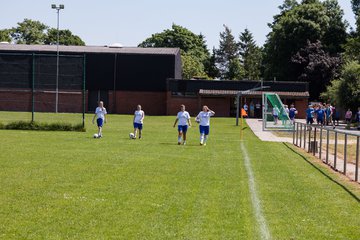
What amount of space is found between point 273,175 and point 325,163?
481 cm

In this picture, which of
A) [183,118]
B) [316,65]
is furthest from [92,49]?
[183,118]

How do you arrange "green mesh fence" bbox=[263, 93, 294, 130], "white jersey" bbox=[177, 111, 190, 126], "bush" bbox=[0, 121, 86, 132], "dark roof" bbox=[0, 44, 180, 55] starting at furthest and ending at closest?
"dark roof" bbox=[0, 44, 180, 55] < "green mesh fence" bbox=[263, 93, 294, 130] < "bush" bbox=[0, 121, 86, 132] < "white jersey" bbox=[177, 111, 190, 126]

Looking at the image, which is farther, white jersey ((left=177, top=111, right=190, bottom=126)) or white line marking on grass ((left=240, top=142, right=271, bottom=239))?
white jersey ((left=177, top=111, right=190, bottom=126))

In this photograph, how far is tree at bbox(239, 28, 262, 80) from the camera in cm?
12950

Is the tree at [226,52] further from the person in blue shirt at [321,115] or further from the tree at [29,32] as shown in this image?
the person in blue shirt at [321,115]

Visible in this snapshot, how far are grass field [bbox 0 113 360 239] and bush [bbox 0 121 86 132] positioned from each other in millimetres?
14495

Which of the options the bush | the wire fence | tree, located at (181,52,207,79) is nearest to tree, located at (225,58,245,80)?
tree, located at (181,52,207,79)

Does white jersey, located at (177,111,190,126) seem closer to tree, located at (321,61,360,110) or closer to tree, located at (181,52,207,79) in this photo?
tree, located at (321,61,360,110)

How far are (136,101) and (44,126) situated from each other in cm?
4020

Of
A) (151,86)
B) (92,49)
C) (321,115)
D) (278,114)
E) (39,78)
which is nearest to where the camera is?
(39,78)

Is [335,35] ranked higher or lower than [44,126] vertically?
higher

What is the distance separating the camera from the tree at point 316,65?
79.6 meters

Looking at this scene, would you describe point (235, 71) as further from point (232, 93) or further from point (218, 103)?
point (232, 93)

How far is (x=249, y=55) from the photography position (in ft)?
448
